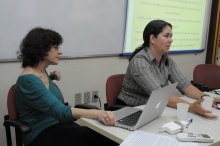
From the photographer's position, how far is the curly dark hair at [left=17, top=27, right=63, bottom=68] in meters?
1.74

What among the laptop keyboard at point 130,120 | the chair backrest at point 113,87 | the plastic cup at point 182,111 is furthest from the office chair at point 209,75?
the laptop keyboard at point 130,120

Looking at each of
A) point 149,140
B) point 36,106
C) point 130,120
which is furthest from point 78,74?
point 149,140

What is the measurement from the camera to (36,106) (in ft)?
5.33

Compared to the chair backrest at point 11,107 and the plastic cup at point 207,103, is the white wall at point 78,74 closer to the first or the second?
the chair backrest at point 11,107

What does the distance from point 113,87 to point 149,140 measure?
1.01 meters

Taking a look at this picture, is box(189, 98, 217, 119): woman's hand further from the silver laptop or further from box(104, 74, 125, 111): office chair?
box(104, 74, 125, 111): office chair

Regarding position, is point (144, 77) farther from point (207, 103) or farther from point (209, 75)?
point (209, 75)

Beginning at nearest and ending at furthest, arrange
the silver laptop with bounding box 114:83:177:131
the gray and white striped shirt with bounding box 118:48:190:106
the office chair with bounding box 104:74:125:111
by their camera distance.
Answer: the silver laptop with bounding box 114:83:177:131
the gray and white striped shirt with bounding box 118:48:190:106
the office chair with bounding box 104:74:125:111

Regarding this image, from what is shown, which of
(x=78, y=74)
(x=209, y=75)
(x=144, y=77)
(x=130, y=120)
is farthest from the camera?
(x=209, y=75)

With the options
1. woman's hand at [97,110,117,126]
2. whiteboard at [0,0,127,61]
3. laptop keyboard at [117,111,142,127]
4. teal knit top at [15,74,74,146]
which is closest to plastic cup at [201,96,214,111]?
laptop keyboard at [117,111,142,127]

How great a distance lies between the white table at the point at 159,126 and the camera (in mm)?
1348

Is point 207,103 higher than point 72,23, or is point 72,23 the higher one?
point 72,23

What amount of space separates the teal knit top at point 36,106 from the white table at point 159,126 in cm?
14

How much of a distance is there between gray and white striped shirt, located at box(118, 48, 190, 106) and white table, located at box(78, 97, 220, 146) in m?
0.33
